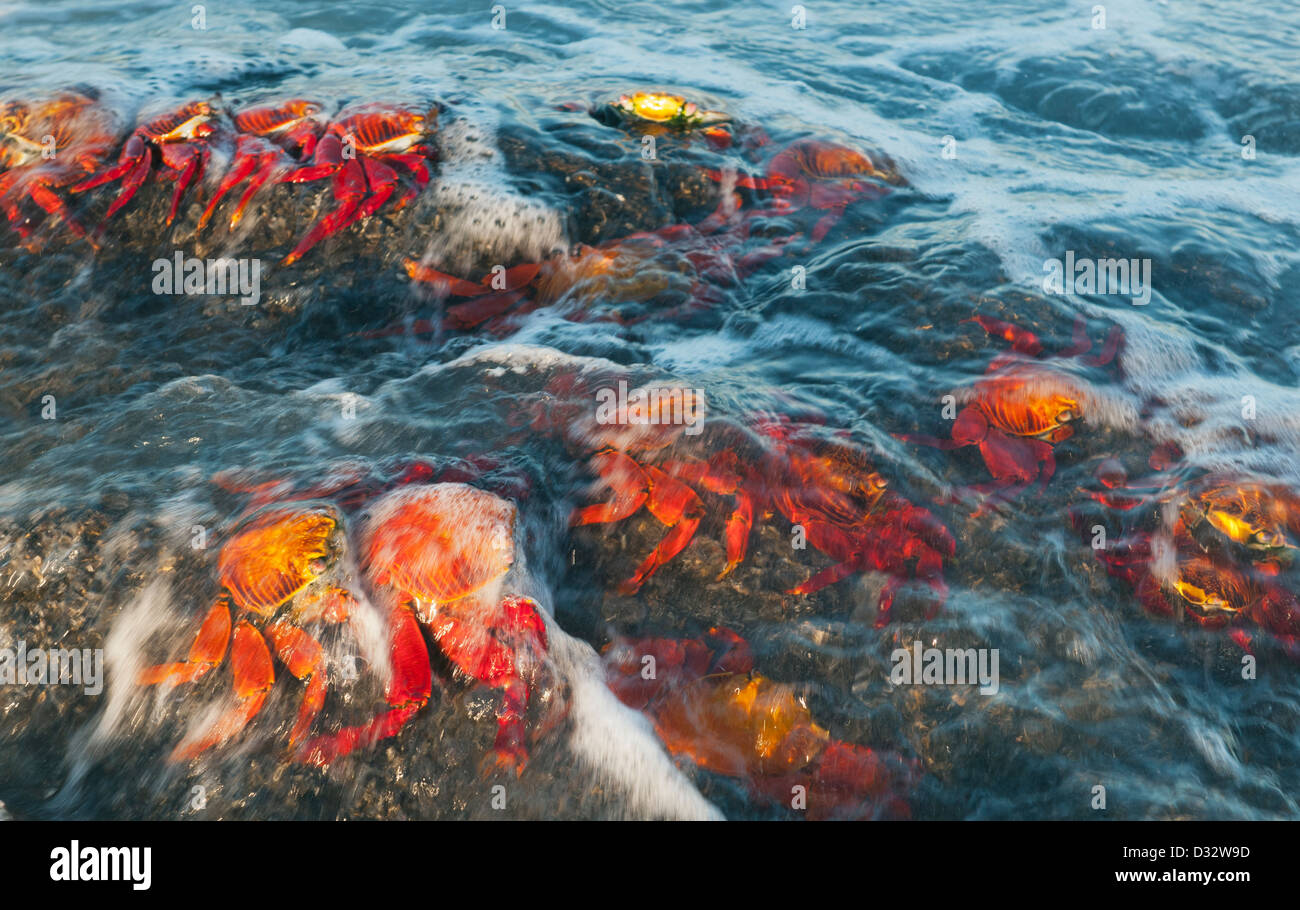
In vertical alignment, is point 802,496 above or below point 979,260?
below

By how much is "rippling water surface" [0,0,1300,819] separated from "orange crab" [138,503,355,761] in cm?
7

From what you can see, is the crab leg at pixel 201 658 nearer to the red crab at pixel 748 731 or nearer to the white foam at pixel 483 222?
the red crab at pixel 748 731

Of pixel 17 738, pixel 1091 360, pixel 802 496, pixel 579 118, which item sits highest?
pixel 579 118

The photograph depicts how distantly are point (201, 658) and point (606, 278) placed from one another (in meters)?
2.90

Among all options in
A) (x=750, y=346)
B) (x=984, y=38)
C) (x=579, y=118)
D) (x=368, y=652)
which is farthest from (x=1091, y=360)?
(x=984, y=38)

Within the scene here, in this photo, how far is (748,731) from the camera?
102 inches

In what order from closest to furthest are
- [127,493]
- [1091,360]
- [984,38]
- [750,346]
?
[127,493], [1091,360], [750,346], [984,38]

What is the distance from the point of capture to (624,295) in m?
4.54

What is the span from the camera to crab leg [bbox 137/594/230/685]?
8.50 feet

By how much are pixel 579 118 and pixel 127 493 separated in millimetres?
4159

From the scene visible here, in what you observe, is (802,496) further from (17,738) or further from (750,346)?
(17,738)

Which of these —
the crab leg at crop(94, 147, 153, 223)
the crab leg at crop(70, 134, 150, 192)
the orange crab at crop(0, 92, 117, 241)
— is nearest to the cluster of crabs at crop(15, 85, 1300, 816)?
the crab leg at crop(94, 147, 153, 223)

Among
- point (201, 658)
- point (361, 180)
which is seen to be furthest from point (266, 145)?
point (201, 658)

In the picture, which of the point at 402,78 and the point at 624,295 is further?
the point at 402,78
